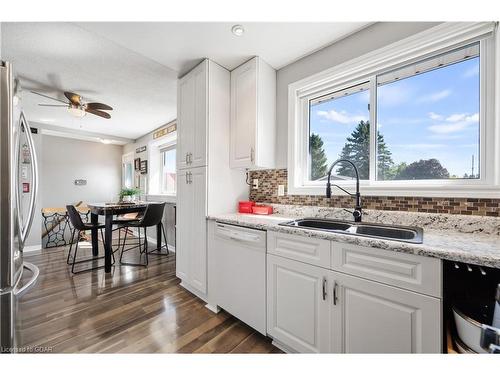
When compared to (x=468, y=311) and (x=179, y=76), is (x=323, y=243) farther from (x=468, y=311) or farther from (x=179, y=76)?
(x=179, y=76)

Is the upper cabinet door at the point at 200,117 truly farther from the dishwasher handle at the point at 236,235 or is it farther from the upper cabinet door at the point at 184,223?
the dishwasher handle at the point at 236,235

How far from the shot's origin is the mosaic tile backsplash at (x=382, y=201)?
122 centimetres

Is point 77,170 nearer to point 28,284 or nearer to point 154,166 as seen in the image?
point 154,166

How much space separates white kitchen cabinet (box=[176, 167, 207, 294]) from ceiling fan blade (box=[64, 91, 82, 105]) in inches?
70.3

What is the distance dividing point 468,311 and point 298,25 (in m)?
2.06

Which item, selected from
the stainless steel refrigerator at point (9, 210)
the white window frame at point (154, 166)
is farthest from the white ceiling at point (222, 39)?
the white window frame at point (154, 166)

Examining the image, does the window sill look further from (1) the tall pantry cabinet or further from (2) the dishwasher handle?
(1) the tall pantry cabinet

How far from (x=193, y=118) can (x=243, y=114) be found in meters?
0.54

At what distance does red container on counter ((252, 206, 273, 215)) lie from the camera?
2.04m

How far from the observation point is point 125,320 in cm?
173

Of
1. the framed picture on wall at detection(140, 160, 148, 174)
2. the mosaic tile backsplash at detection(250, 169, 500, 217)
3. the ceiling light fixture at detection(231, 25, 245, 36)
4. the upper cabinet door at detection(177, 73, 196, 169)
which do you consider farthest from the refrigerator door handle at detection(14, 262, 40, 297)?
the framed picture on wall at detection(140, 160, 148, 174)

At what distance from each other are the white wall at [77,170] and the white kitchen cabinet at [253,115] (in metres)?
5.10

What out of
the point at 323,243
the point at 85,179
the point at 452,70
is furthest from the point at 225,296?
the point at 85,179

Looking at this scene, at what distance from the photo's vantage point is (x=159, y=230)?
3.73 m
